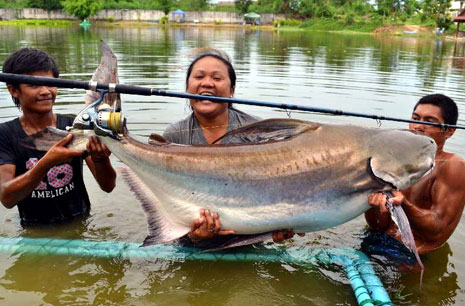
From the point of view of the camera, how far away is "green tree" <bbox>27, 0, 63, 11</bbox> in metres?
63.4

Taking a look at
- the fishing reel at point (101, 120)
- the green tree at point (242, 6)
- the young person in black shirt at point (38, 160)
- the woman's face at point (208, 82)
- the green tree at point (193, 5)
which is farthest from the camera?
the green tree at point (193, 5)

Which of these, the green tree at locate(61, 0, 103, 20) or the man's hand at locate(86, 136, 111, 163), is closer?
the man's hand at locate(86, 136, 111, 163)

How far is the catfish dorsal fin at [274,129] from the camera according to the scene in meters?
2.74

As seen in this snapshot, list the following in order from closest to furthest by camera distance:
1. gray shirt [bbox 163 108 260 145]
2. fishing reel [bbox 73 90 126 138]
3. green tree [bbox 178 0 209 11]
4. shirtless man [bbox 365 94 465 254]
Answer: fishing reel [bbox 73 90 126 138] < shirtless man [bbox 365 94 465 254] < gray shirt [bbox 163 108 260 145] < green tree [bbox 178 0 209 11]

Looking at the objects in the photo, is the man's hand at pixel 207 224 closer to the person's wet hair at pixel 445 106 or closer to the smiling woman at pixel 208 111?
the smiling woman at pixel 208 111

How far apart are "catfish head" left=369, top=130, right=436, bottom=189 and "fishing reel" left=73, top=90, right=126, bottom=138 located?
157cm

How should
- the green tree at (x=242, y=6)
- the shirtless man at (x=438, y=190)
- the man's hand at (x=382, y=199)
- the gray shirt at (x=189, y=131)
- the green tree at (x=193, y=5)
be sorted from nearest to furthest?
the man's hand at (x=382, y=199)
the shirtless man at (x=438, y=190)
the gray shirt at (x=189, y=131)
the green tree at (x=242, y=6)
the green tree at (x=193, y=5)

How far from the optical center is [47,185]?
3656mm

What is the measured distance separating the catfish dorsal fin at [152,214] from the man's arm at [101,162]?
0.63 ft

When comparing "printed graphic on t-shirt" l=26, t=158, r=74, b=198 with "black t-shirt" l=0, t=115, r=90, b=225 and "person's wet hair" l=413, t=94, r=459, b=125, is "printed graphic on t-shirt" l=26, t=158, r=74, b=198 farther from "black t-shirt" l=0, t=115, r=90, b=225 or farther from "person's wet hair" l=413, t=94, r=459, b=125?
"person's wet hair" l=413, t=94, r=459, b=125

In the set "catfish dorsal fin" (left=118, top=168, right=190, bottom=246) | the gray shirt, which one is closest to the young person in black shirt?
"catfish dorsal fin" (left=118, top=168, right=190, bottom=246)

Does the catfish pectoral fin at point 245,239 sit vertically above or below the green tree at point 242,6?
below

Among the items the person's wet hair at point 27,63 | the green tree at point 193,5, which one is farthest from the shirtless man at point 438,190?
the green tree at point 193,5

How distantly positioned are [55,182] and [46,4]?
6894 centimetres
